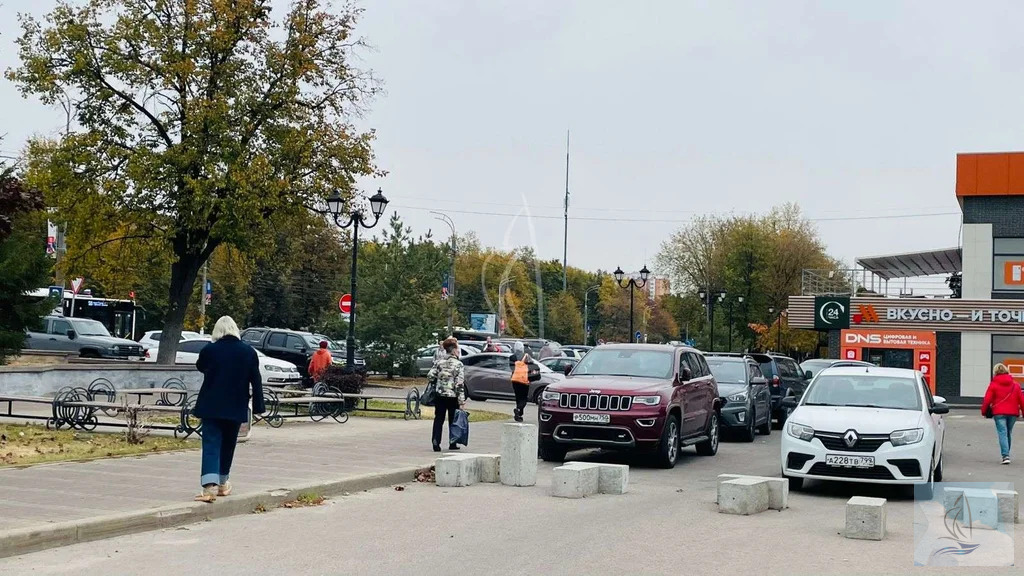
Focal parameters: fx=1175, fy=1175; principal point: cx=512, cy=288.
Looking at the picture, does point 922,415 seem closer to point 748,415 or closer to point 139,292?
point 748,415

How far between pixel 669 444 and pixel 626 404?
1.12m

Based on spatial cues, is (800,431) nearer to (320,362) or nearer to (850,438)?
(850,438)

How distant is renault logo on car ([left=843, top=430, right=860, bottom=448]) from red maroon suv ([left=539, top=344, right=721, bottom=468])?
316 centimetres

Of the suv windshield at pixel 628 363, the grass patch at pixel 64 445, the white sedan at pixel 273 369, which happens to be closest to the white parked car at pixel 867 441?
the suv windshield at pixel 628 363

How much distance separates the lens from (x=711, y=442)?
65.4 ft

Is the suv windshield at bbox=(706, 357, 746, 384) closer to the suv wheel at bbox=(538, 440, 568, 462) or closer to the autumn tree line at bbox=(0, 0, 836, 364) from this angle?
the suv wheel at bbox=(538, 440, 568, 462)

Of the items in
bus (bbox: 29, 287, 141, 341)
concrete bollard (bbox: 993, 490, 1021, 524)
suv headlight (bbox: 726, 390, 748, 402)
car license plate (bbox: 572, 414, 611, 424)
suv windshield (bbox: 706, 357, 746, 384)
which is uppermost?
bus (bbox: 29, 287, 141, 341)

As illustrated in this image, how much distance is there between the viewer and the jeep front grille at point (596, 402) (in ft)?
54.4

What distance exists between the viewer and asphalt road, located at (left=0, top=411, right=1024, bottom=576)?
28.5ft

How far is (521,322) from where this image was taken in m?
107

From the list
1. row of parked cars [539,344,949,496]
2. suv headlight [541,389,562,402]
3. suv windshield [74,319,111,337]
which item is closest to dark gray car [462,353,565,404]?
row of parked cars [539,344,949,496]

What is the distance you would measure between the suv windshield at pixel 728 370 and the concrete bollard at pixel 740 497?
11396mm

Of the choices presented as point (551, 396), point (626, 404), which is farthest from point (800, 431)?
point (551, 396)

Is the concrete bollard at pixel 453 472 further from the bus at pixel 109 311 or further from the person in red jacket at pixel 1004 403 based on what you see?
the bus at pixel 109 311
